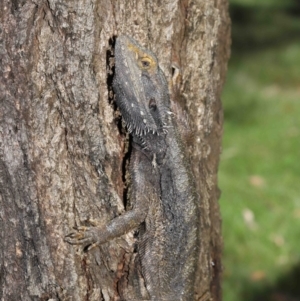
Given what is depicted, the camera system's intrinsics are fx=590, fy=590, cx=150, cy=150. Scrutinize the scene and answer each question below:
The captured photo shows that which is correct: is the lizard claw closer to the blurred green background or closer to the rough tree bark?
the rough tree bark

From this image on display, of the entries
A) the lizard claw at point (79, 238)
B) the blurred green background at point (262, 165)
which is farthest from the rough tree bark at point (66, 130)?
the blurred green background at point (262, 165)

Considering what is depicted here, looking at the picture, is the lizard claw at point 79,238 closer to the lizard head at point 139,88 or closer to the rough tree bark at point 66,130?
the rough tree bark at point 66,130

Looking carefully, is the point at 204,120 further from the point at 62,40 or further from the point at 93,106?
the point at 62,40

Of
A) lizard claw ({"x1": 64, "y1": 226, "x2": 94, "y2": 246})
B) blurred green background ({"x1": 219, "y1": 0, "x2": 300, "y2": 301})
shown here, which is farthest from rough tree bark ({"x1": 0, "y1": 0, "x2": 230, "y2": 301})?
blurred green background ({"x1": 219, "y1": 0, "x2": 300, "y2": 301})

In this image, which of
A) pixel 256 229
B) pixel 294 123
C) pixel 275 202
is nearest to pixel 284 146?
pixel 294 123

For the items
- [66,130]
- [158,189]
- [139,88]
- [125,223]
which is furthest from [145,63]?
[125,223]

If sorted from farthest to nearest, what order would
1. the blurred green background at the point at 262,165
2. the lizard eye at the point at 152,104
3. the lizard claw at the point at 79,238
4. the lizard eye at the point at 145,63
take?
1. the blurred green background at the point at 262,165
2. the lizard eye at the point at 152,104
3. the lizard eye at the point at 145,63
4. the lizard claw at the point at 79,238
